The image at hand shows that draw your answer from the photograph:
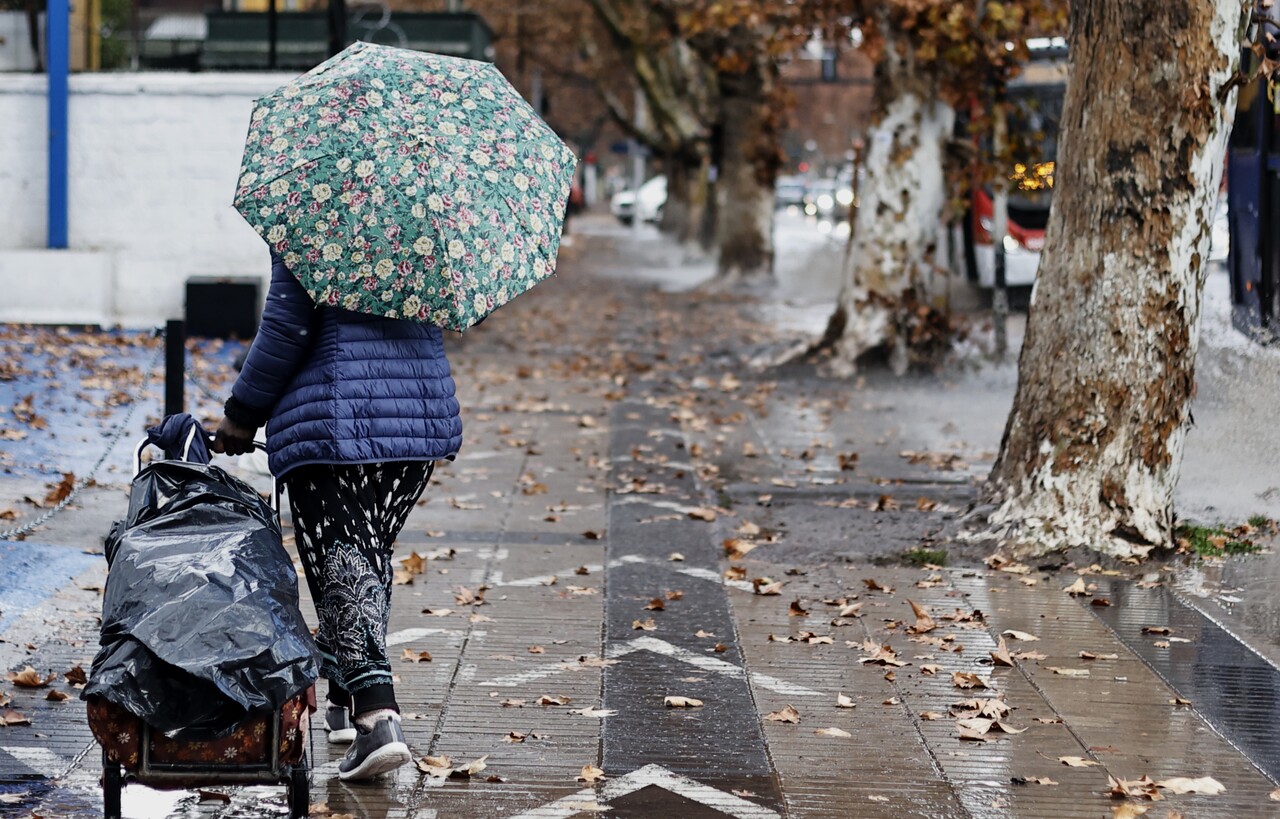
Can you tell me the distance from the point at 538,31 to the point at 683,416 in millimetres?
36206

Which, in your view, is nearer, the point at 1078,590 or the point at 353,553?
the point at 353,553

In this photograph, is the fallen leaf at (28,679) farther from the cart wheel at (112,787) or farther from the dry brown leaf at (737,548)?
the dry brown leaf at (737,548)

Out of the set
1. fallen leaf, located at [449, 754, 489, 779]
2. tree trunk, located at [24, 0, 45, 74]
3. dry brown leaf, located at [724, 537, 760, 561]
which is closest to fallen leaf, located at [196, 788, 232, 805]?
fallen leaf, located at [449, 754, 489, 779]

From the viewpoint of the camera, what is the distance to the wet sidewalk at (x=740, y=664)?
475cm

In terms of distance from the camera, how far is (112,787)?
412 centimetres

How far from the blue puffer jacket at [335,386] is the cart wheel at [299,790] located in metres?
0.83

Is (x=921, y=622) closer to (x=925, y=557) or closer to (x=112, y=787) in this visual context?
(x=925, y=557)

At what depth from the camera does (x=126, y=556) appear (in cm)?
409

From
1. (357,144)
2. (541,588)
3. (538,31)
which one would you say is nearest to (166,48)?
(538,31)

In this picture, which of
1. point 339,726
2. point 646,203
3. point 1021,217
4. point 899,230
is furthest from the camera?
point 646,203

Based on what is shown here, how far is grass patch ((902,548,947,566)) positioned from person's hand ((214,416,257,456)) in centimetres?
388

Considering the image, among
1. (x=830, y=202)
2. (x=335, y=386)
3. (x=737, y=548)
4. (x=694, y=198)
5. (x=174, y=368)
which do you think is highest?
(x=335, y=386)

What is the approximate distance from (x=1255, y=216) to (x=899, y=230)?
349 centimetres

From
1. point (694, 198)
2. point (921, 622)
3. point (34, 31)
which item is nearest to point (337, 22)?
point (34, 31)
